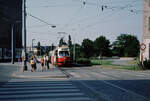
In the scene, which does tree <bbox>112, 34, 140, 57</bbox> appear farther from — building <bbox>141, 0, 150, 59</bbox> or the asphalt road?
the asphalt road

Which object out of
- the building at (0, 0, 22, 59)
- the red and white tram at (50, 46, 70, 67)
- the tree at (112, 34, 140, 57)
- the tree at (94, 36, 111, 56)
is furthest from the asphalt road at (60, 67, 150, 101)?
the tree at (94, 36, 111, 56)

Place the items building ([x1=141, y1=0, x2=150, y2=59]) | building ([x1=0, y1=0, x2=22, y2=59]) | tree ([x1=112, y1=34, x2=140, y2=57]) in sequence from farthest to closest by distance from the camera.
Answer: tree ([x1=112, y1=34, x2=140, y2=57]), building ([x1=0, y1=0, x2=22, y2=59]), building ([x1=141, y1=0, x2=150, y2=59])

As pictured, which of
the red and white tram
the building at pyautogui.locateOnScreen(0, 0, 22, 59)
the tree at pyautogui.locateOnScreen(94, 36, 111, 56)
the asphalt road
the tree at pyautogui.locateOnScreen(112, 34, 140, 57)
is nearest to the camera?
the asphalt road

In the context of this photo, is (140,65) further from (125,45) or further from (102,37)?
(102,37)

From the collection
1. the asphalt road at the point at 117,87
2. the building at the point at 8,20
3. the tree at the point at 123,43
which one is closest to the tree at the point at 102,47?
the tree at the point at 123,43

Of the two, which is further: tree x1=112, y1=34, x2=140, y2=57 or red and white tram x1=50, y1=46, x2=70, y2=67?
tree x1=112, y1=34, x2=140, y2=57

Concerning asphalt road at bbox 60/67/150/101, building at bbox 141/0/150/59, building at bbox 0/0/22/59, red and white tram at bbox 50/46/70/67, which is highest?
building at bbox 0/0/22/59

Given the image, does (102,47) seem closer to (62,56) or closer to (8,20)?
(8,20)

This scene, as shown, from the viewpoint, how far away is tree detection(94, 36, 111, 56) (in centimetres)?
13125

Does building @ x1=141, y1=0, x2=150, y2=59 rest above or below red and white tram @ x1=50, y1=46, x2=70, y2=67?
above

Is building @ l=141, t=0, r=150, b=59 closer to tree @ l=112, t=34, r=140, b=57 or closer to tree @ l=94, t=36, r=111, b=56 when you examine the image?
tree @ l=112, t=34, r=140, b=57

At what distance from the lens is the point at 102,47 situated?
5167 inches

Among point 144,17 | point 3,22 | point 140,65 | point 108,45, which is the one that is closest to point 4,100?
point 140,65

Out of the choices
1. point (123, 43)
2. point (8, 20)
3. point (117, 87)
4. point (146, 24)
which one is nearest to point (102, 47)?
point (123, 43)
